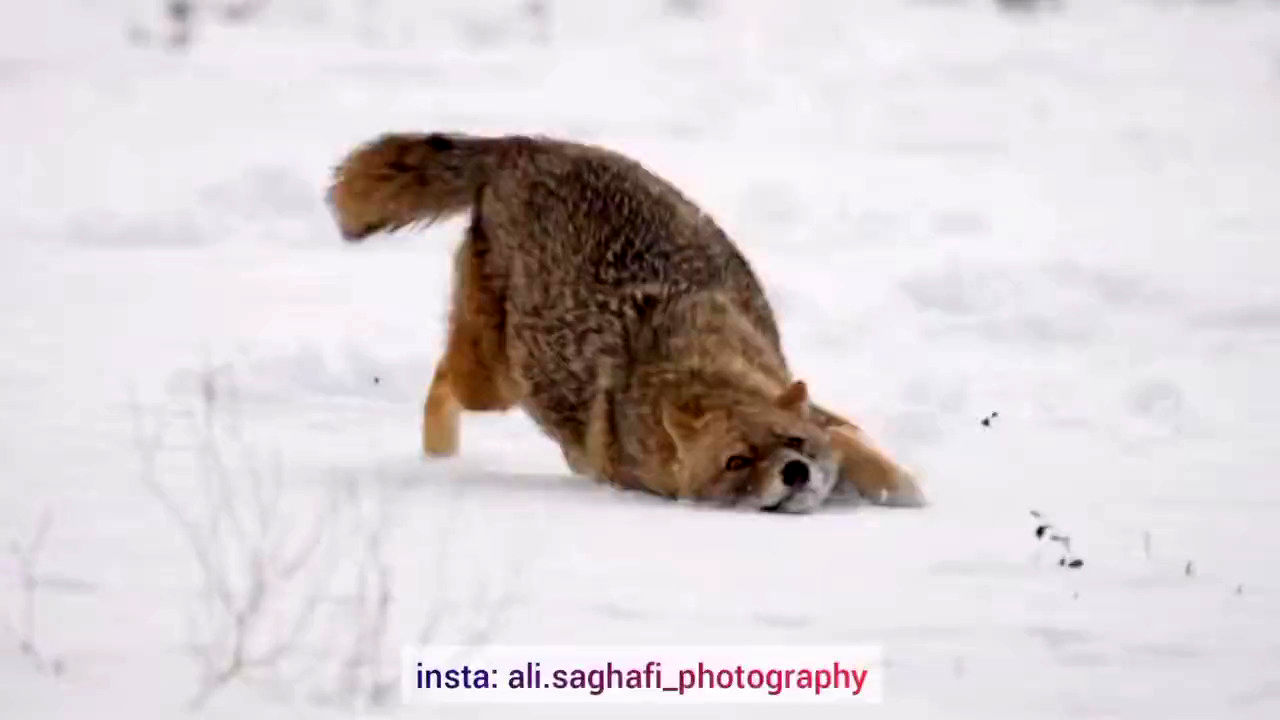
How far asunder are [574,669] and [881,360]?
503cm

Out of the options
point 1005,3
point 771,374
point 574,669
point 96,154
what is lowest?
point 574,669

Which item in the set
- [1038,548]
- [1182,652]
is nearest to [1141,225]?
[1038,548]

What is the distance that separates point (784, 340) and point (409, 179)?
8.46ft

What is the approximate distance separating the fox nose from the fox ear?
0.87 ft

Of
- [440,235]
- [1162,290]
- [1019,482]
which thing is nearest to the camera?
[1019,482]

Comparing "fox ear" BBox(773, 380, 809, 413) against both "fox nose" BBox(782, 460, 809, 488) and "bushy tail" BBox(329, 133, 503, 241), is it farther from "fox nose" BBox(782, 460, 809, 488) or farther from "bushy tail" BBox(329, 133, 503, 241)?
"bushy tail" BBox(329, 133, 503, 241)

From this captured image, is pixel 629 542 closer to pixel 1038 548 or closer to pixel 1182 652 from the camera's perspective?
pixel 1038 548

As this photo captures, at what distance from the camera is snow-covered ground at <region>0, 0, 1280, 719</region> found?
5328 mm

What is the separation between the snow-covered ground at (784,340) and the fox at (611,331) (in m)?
0.21

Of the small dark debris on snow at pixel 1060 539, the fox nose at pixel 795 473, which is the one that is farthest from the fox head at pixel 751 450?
the small dark debris on snow at pixel 1060 539

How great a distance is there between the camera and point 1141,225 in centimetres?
1396

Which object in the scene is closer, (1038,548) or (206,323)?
(1038,548)

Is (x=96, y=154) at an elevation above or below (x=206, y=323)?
above

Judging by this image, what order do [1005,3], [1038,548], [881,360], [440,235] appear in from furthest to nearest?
1. [1005,3]
2. [440,235]
3. [881,360]
4. [1038,548]
